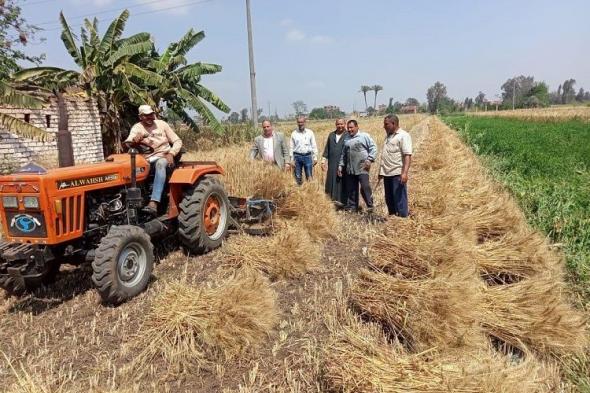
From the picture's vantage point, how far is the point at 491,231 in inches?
190

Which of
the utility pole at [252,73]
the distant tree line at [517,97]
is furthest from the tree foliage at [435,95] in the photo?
the utility pole at [252,73]

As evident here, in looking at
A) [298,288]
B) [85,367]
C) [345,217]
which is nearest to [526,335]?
[298,288]

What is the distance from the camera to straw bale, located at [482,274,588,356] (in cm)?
290

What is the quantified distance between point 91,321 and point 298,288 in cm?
168

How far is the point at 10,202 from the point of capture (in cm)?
370

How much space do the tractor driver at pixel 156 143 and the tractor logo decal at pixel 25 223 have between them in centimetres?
101

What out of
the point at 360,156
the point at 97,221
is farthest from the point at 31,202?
the point at 360,156

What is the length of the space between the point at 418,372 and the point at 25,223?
126 inches

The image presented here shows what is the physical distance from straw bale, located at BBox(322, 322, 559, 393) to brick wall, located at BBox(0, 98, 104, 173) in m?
10.3

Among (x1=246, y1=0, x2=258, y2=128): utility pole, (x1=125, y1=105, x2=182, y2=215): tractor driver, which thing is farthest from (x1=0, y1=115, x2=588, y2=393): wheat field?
(x1=246, y1=0, x2=258, y2=128): utility pole

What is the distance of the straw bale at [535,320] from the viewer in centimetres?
290

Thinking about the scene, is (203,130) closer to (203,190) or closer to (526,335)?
(203,190)

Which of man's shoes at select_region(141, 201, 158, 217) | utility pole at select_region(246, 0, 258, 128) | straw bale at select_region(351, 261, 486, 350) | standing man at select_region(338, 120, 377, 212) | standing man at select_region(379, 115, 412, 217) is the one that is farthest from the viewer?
utility pole at select_region(246, 0, 258, 128)

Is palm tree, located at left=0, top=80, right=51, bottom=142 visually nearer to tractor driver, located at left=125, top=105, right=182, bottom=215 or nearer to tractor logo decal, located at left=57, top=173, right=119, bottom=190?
tractor driver, located at left=125, top=105, right=182, bottom=215
